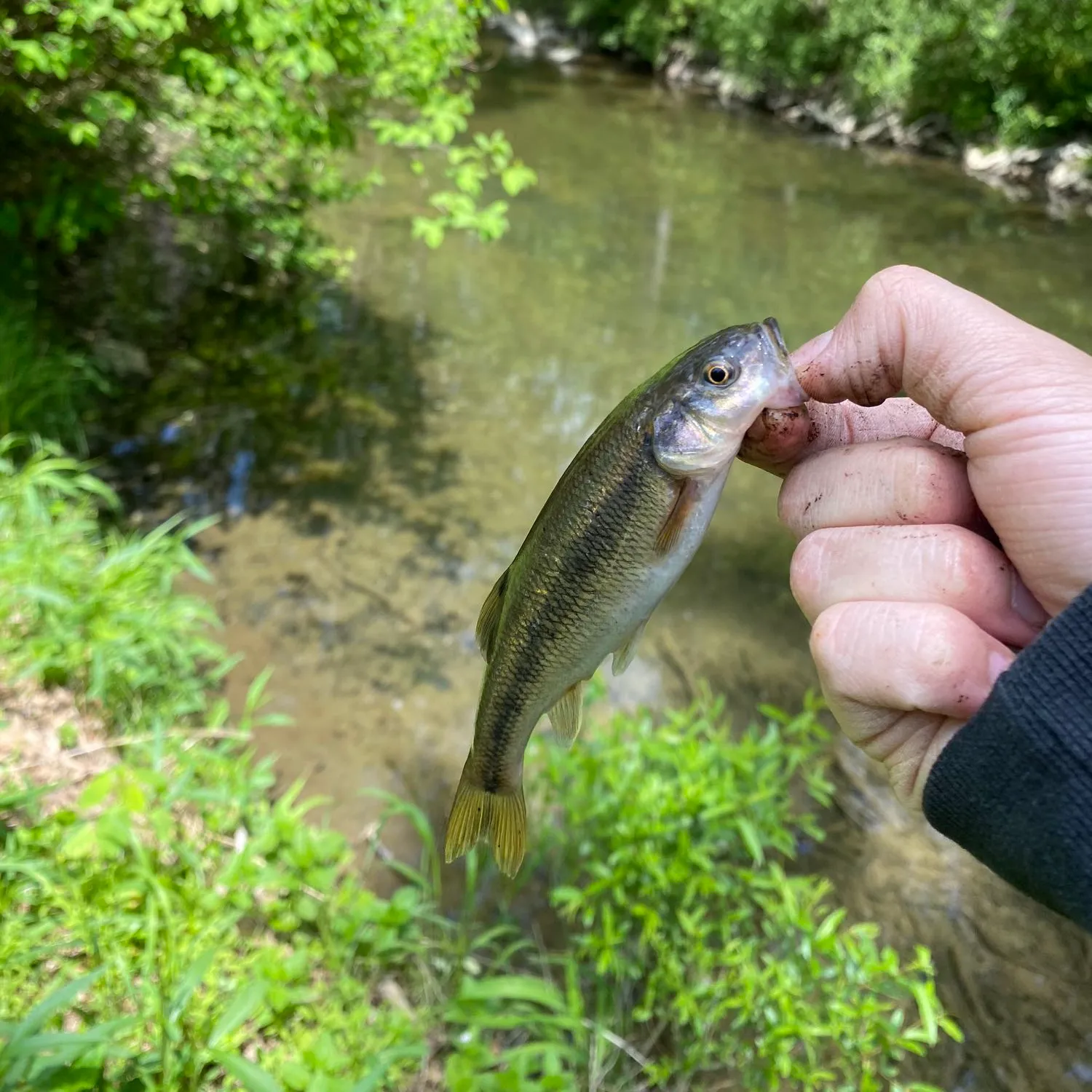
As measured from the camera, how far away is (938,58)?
1888 centimetres

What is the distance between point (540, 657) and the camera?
6.15 feet

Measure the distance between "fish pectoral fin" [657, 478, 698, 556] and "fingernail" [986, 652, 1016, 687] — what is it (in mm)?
650

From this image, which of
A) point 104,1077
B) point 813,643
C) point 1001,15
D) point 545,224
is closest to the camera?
point 813,643

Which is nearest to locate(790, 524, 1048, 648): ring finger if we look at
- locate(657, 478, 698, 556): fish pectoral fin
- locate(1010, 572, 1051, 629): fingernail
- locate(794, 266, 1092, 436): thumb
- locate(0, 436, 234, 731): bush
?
locate(1010, 572, 1051, 629): fingernail

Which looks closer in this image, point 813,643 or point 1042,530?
point 1042,530

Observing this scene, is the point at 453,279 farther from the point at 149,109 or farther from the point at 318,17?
the point at 318,17

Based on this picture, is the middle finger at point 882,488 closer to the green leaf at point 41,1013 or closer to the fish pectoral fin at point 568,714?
the fish pectoral fin at point 568,714

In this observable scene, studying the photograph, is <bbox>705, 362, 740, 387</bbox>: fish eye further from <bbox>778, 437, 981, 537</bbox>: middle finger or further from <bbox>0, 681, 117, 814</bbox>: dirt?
<bbox>0, 681, 117, 814</bbox>: dirt

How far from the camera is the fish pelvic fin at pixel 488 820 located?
2039 mm

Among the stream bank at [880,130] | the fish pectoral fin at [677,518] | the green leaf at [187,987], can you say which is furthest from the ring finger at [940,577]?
Result: the stream bank at [880,130]

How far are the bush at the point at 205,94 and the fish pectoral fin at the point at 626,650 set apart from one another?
3563mm

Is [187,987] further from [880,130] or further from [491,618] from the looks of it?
[880,130]

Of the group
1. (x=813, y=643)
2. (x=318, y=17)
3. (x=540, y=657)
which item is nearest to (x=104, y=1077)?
(x=540, y=657)

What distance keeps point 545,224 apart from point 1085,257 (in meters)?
8.87
